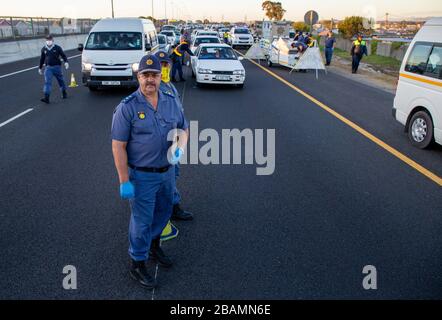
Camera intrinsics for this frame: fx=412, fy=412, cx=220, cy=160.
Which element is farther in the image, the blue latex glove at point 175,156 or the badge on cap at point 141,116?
the blue latex glove at point 175,156

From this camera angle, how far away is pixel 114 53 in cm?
1327

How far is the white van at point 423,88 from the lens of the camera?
743cm

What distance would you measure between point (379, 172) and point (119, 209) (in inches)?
161

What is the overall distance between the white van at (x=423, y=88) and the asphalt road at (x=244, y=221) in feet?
1.42

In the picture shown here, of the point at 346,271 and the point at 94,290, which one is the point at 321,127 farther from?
the point at 94,290

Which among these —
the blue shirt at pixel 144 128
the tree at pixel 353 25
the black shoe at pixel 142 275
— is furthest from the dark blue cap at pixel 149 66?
the tree at pixel 353 25

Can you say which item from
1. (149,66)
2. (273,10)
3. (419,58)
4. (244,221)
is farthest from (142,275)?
(273,10)

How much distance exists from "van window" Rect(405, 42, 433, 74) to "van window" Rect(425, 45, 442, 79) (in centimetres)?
12

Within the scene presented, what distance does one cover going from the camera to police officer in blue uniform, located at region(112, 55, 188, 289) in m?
3.42

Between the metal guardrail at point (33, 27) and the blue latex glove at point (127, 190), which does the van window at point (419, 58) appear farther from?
the metal guardrail at point (33, 27)

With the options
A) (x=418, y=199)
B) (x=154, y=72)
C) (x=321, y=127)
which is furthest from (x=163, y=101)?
(x=321, y=127)

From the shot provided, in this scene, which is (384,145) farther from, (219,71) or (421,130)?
(219,71)

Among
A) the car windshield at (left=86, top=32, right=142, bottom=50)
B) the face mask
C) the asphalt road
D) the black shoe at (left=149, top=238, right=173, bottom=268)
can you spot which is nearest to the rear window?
the asphalt road

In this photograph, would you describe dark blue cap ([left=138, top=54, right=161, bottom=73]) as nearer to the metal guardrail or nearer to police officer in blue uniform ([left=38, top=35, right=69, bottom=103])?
police officer in blue uniform ([left=38, top=35, right=69, bottom=103])
